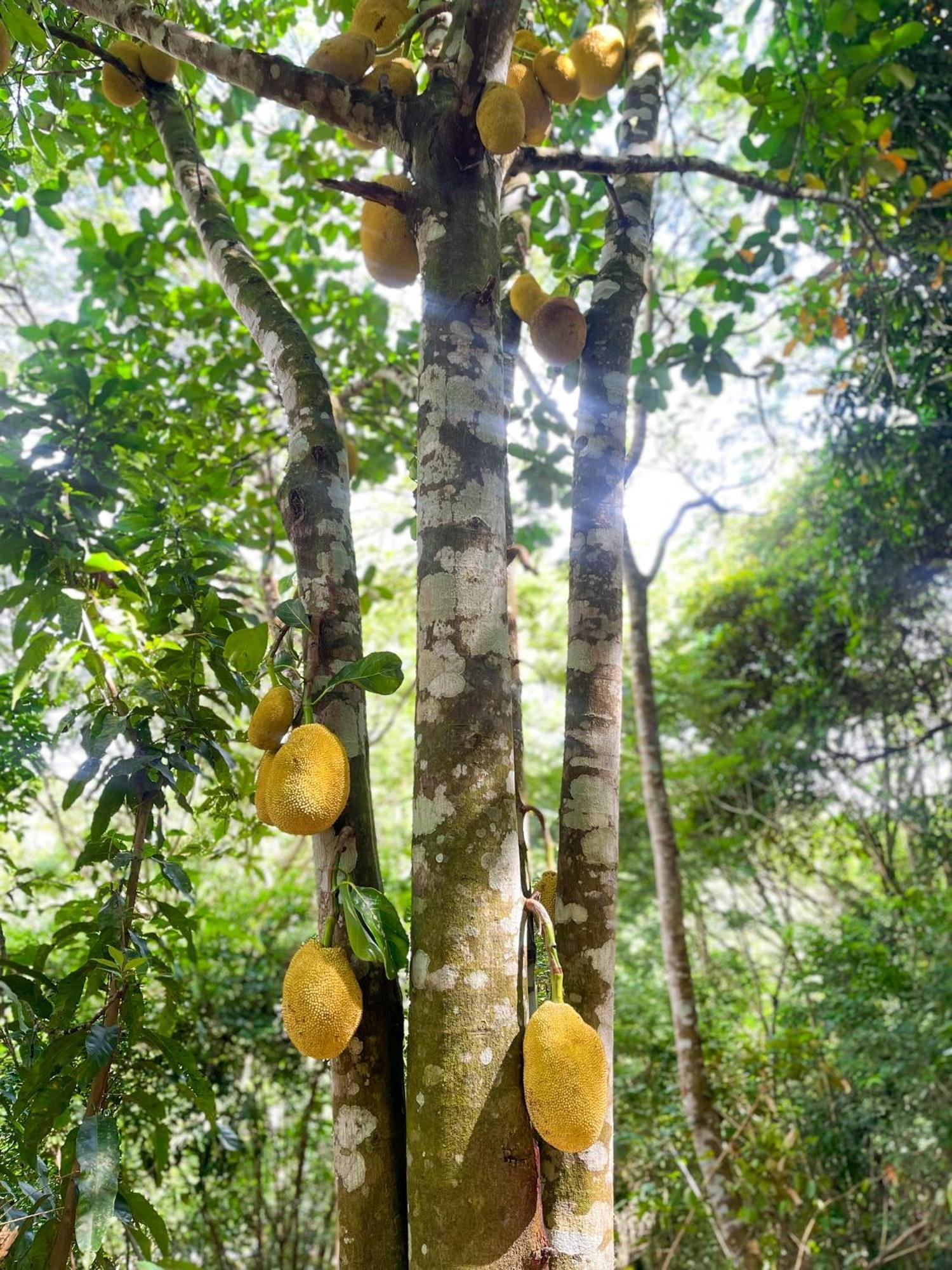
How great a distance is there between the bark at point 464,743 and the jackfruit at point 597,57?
44 centimetres

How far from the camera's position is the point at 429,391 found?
0.95m

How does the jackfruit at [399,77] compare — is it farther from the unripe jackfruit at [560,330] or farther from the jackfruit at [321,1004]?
the jackfruit at [321,1004]

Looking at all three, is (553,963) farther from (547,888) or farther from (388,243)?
(388,243)

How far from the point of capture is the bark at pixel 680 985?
107 inches

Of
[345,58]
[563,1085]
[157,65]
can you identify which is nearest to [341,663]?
[563,1085]

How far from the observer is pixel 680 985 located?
2893 mm

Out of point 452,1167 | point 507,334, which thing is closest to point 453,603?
point 452,1167

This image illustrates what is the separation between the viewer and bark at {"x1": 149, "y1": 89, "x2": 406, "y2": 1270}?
80cm

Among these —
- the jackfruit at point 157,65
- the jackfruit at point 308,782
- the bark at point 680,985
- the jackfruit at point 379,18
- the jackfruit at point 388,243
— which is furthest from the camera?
the bark at point 680,985

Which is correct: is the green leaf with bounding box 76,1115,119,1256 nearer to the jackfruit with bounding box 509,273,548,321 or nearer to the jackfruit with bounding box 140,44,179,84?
the jackfruit with bounding box 509,273,548,321

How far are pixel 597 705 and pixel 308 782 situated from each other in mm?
382

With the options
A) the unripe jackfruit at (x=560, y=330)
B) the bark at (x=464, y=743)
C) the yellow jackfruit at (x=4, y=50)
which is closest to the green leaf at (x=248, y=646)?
the bark at (x=464, y=743)

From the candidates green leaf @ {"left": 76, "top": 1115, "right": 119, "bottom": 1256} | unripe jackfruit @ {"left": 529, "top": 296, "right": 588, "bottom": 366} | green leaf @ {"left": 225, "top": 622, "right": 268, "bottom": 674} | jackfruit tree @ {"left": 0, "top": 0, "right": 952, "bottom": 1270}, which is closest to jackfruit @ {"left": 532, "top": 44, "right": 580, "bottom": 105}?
jackfruit tree @ {"left": 0, "top": 0, "right": 952, "bottom": 1270}

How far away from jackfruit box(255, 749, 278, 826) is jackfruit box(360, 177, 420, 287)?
684mm
